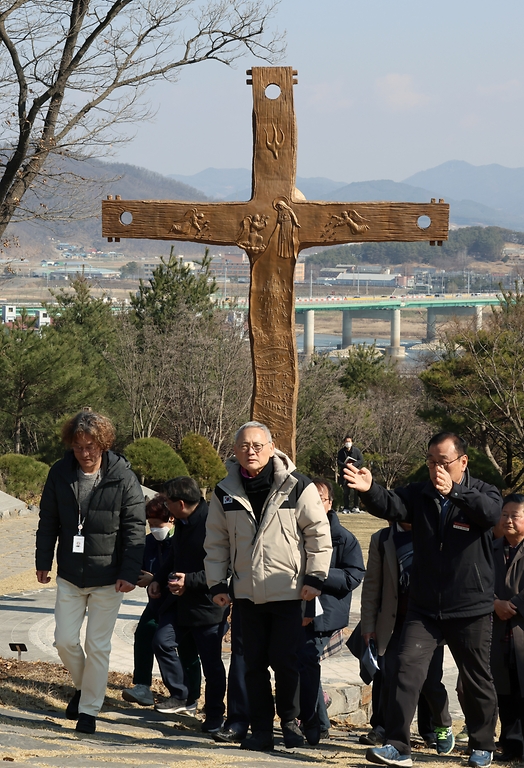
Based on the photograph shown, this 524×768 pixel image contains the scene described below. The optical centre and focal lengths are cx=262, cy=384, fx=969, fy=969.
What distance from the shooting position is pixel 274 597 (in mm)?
4574

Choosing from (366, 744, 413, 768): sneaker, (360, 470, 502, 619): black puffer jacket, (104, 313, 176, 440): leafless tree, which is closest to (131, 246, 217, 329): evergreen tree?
(104, 313, 176, 440): leafless tree

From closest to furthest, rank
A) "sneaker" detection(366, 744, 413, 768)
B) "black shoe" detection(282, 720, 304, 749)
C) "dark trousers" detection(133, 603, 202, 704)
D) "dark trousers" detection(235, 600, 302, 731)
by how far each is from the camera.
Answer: "sneaker" detection(366, 744, 413, 768)
"dark trousers" detection(235, 600, 302, 731)
"black shoe" detection(282, 720, 304, 749)
"dark trousers" detection(133, 603, 202, 704)

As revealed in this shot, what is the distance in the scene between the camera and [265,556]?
4.57 meters

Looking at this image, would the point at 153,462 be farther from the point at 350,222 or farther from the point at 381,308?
the point at 381,308

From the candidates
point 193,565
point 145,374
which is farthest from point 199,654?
point 145,374

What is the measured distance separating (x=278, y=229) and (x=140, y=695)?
310 centimetres

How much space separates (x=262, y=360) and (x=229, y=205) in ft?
3.57

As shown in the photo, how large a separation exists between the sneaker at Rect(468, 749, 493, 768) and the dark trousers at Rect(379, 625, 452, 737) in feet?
1.53

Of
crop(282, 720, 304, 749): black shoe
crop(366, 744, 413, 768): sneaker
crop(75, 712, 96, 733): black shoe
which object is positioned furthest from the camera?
crop(75, 712, 96, 733): black shoe

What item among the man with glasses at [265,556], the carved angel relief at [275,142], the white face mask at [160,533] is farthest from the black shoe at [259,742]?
the carved angel relief at [275,142]

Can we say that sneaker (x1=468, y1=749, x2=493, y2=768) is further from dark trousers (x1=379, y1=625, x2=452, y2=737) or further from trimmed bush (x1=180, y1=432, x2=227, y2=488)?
trimmed bush (x1=180, y1=432, x2=227, y2=488)

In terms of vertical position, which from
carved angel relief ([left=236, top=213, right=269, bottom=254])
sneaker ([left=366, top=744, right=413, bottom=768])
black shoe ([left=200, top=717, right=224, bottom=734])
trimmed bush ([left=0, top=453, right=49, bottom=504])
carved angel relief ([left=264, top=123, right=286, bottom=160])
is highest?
carved angel relief ([left=264, top=123, right=286, bottom=160])

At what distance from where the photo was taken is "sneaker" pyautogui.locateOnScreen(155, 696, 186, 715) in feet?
18.8

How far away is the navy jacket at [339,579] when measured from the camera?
5.34 metres
